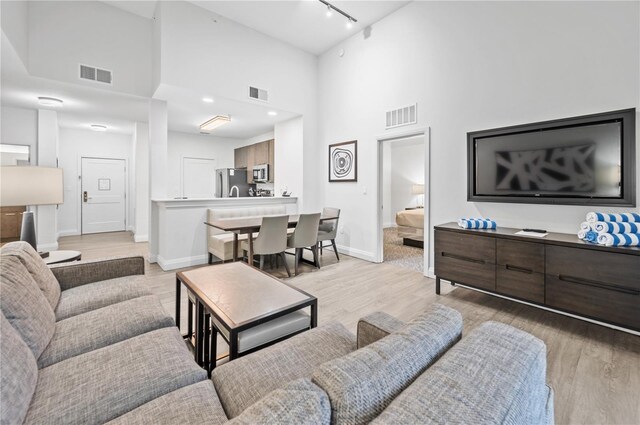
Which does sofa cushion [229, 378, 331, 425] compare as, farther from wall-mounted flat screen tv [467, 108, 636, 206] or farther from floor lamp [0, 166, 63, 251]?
wall-mounted flat screen tv [467, 108, 636, 206]

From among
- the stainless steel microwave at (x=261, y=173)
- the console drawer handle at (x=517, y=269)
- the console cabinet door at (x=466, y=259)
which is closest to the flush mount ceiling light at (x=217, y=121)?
the stainless steel microwave at (x=261, y=173)

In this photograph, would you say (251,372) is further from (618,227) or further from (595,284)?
(618,227)

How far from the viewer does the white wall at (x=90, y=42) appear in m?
3.62

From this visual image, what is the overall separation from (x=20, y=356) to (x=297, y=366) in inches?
39.1

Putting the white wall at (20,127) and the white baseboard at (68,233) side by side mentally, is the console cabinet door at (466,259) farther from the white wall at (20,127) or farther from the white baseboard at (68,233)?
the white baseboard at (68,233)

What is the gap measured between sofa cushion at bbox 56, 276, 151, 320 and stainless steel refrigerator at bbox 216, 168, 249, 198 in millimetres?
4520

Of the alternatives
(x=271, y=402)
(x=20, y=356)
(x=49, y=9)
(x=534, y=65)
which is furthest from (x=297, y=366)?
(x=49, y=9)

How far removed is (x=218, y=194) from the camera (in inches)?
275

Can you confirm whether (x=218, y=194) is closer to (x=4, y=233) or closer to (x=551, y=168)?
(x=4, y=233)

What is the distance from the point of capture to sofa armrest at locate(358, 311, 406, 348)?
3.96 feet

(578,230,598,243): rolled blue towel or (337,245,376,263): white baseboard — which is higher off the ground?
(578,230,598,243): rolled blue towel

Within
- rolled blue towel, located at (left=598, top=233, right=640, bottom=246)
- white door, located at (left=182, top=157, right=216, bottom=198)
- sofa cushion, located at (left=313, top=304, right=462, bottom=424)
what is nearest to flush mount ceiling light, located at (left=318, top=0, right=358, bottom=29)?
rolled blue towel, located at (left=598, top=233, right=640, bottom=246)

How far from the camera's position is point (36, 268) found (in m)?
1.65

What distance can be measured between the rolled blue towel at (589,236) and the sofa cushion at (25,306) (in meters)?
3.62
